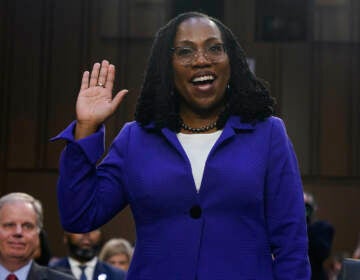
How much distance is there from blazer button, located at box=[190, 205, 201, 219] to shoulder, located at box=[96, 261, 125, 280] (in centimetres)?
397

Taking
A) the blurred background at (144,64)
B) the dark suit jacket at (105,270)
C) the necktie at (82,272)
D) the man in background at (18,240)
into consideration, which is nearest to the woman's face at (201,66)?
the man in background at (18,240)

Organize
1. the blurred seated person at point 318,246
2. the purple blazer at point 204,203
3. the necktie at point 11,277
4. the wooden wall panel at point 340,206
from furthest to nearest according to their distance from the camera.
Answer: the wooden wall panel at point 340,206 < the blurred seated person at point 318,246 < the necktie at point 11,277 < the purple blazer at point 204,203

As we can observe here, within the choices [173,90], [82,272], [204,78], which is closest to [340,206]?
[82,272]

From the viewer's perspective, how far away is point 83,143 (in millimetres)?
3057

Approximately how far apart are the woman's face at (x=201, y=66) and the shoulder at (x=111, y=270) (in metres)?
3.86

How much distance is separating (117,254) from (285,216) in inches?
221

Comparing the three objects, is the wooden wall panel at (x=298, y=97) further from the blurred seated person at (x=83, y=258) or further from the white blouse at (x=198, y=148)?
the white blouse at (x=198, y=148)

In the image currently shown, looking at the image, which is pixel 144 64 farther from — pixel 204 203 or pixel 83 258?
pixel 204 203

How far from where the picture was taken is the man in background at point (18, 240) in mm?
5633

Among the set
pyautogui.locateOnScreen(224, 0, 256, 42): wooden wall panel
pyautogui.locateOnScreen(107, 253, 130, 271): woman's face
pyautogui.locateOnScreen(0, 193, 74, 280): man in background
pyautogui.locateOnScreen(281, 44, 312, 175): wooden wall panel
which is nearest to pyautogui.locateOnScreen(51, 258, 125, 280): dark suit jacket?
pyautogui.locateOnScreen(107, 253, 130, 271): woman's face

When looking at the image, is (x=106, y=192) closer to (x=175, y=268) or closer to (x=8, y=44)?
(x=175, y=268)

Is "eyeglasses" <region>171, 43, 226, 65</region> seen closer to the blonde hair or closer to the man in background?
the man in background

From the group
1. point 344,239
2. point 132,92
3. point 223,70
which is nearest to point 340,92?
point 344,239

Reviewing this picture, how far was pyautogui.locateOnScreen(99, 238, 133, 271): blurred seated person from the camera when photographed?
27.7 ft
